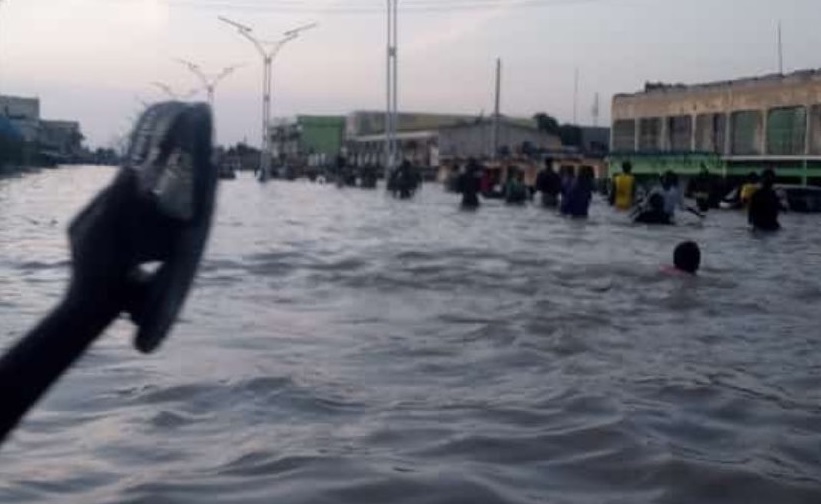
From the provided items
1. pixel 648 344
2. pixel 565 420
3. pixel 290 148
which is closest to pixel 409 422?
pixel 565 420

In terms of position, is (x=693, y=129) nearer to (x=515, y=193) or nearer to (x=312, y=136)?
(x=515, y=193)

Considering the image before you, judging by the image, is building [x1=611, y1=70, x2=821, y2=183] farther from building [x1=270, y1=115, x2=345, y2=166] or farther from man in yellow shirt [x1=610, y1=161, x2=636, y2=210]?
building [x1=270, y1=115, x2=345, y2=166]

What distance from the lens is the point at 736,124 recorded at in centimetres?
5656

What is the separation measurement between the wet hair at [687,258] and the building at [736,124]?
37.2 metres

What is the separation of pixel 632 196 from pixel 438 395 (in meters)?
24.9

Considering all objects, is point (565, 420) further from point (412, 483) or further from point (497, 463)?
point (412, 483)

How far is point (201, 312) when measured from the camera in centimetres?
988

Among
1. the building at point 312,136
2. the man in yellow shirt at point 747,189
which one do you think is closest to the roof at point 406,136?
the building at point 312,136

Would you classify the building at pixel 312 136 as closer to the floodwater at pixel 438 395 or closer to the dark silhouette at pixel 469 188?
the dark silhouette at pixel 469 188

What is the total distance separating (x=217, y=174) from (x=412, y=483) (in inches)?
95.3

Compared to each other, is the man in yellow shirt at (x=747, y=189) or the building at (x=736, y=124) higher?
the building at (x=736, y=124)

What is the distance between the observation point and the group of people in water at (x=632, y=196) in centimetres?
2367

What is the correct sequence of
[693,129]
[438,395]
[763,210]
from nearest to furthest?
1. [438,395]
2. [763,210]
3. [693,129]

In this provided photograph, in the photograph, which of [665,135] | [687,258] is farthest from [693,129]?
[687,258]
